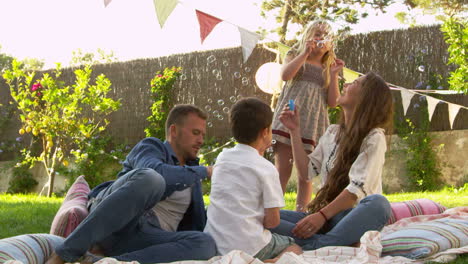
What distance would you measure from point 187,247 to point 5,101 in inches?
340

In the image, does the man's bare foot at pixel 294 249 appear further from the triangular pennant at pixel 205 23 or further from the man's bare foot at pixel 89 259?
the triangular pennant at pixel 205 23

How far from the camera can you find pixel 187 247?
8.23 ft

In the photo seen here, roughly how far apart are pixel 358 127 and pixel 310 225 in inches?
22.8

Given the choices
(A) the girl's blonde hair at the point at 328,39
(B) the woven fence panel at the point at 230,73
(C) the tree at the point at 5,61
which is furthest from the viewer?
(C) the tree at the point at 5,61

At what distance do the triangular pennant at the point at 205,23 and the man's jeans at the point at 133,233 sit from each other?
1.84 metres

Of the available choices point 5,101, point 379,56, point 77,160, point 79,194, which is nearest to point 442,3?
point 379,56

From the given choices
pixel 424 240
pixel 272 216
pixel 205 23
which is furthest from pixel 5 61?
pixel 424 240

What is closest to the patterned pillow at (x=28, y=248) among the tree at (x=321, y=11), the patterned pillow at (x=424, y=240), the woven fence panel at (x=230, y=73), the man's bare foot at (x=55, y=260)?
the man's bare foot at (x=55, y=260)

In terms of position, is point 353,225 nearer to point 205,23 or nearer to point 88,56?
point 205,23

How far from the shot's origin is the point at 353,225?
9.04ft

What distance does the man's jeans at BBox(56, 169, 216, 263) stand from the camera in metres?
2.38

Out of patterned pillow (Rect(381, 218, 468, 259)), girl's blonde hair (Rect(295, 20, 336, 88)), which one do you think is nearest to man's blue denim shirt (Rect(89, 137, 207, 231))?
patterned pillow (Rect(381, 218, 468, 259))

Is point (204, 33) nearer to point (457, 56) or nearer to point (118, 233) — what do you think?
point (118, 233)

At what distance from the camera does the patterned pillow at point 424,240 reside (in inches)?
102
